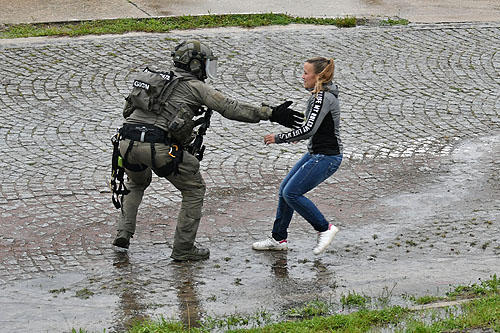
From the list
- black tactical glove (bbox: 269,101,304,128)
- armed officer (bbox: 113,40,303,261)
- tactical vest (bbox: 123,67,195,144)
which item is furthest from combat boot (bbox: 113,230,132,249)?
black tactical glove (bbox: 269,101,304,128)

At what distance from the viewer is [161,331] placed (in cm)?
516

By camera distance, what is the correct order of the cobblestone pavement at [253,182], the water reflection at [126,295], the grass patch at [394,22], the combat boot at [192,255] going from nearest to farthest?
the water reflection at [126,295] < the cobblestone pavement at [253,182] < the combat boot at [192,255] < the grass patch at [394,22]

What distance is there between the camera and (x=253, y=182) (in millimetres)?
8734

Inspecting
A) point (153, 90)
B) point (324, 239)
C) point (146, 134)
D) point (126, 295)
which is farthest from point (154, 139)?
point (324, 239)

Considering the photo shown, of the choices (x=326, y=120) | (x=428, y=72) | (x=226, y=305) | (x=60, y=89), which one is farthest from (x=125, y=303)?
(x=428, y=72)

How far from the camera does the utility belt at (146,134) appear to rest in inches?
250

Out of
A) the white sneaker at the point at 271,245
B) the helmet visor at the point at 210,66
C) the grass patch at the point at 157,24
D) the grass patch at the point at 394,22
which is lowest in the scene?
the white sneaker at the point at 271,245

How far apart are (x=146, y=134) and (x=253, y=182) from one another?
2585 millimetres

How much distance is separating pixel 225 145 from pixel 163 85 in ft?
11.5

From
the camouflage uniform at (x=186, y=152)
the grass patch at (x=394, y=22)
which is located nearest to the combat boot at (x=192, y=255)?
the camouflage uniform at (x=186, y=152)

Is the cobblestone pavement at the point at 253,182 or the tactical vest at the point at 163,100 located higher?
the tactical vest at the point at 163,100

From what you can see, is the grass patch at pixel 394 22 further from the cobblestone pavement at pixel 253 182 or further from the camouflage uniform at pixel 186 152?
the camouflage uniform at pixel 186 152

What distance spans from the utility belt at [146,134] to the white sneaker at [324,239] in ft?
5.23

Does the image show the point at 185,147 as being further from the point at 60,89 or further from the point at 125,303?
the point at 60,89
